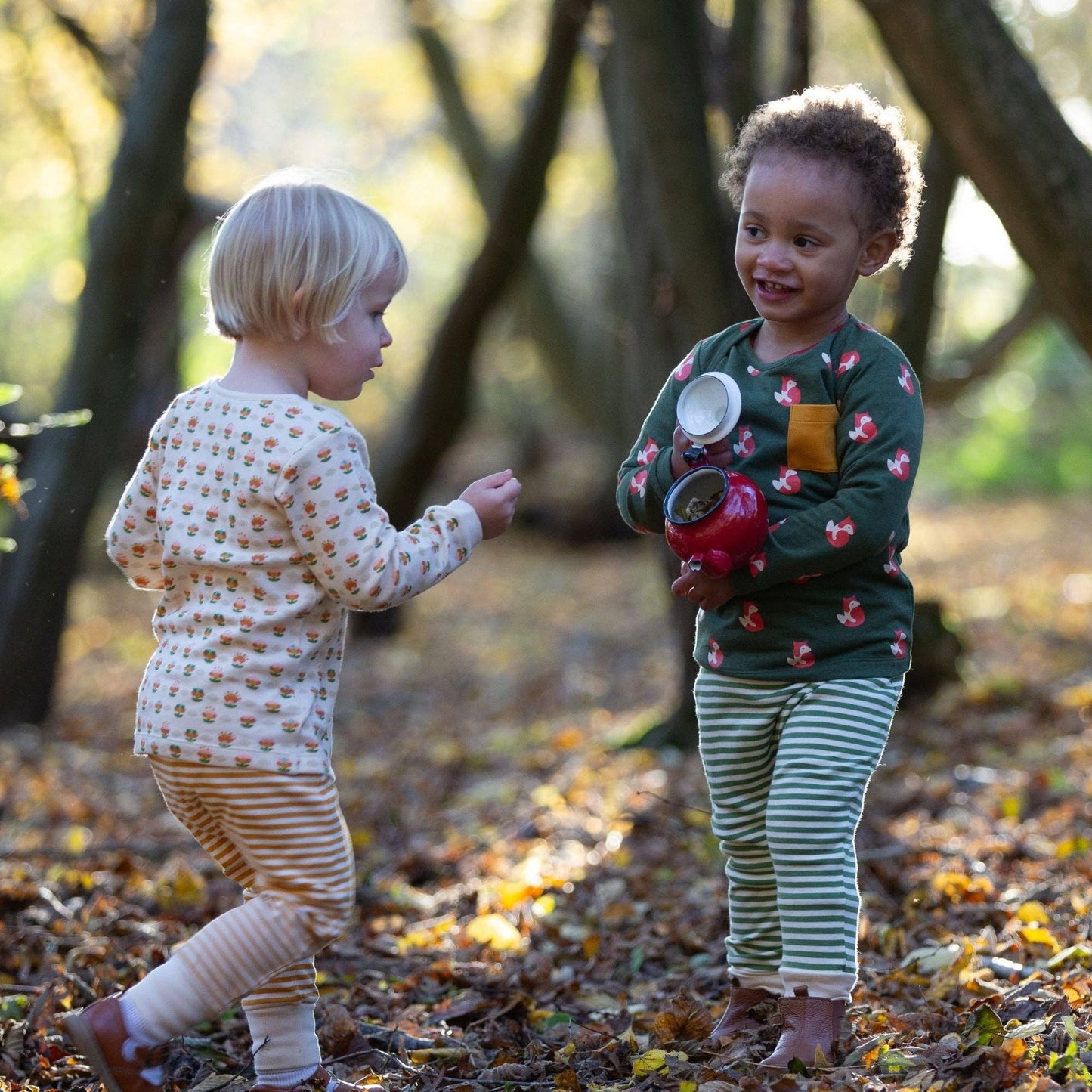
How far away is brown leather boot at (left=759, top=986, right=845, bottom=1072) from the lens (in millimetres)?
2729

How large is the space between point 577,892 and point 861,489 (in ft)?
7.45

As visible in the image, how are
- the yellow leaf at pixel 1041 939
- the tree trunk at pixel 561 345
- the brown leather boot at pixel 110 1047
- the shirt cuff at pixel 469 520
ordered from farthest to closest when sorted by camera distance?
the tree trunk at pixel 561 345, the yellow leaf at pixel 1041 939, the shirt cuff at pixel 469 520, the brown leather boot at pixel 110 1047

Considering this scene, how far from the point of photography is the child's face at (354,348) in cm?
268

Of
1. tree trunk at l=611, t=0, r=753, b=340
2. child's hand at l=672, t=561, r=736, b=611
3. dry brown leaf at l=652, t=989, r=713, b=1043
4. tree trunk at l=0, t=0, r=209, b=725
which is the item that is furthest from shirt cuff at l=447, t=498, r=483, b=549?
tree trunk at l=0, t=0, r=209, b=725

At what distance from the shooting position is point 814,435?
276 cm

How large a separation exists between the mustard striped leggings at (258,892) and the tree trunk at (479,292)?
550 centimetres

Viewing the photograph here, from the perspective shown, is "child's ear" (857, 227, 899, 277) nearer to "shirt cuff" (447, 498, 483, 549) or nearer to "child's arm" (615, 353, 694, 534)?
"child's arm" (615, 353, 694, 534)

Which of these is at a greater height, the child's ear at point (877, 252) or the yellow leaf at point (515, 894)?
the child's ear at point (877, 252)

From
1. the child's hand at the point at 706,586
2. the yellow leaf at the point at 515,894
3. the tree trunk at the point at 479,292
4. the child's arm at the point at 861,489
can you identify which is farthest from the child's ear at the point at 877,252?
the tree trunk at the point at 479,292

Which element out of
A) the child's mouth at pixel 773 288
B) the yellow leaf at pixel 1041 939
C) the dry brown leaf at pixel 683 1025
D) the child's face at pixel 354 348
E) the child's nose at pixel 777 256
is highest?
the child's nose at pixel 777 256

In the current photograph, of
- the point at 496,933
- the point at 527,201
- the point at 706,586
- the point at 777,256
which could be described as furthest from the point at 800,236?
the point at 527,201

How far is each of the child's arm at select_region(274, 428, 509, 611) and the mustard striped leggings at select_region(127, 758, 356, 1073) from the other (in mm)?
390

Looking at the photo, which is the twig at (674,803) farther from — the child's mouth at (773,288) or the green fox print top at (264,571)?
the child's mouth at (773,288)

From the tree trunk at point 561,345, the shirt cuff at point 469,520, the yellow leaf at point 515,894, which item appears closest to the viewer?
the shirt cuff at point 469,520
